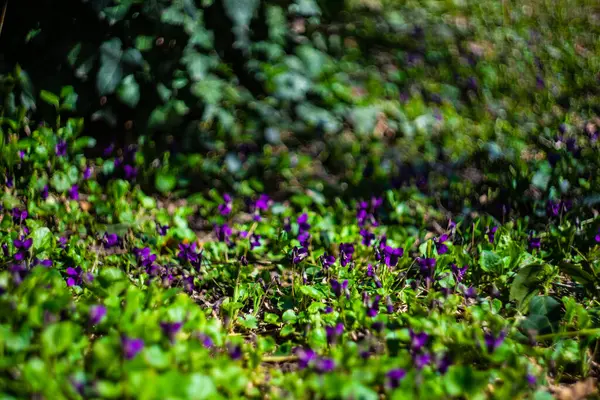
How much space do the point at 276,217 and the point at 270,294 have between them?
762 millimetres

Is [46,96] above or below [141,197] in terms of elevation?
above

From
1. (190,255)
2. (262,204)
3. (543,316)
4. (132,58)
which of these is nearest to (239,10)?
(132,58)

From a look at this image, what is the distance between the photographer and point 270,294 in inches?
90.8

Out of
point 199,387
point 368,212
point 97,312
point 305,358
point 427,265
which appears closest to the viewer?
point 199,387

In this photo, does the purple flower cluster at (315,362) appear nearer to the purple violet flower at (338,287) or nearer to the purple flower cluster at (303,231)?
the purple violet flower at (338,287)

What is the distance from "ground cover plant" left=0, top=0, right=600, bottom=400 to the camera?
60.2 inches

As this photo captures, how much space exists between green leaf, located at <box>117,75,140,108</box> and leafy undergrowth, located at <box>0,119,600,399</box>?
1.04 feet

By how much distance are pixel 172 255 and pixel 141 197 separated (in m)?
0.53

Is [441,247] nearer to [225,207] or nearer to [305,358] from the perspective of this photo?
[305,358]

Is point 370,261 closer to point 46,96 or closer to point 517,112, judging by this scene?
point 46,96

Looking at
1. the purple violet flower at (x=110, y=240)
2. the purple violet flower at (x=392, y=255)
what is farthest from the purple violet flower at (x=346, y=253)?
the purple violet flower at (x=110, y=240)

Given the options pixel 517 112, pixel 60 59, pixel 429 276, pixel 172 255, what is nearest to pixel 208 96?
pixel 60 59

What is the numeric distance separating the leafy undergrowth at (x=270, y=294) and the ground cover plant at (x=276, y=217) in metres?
0.01

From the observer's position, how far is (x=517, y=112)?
4.23m
